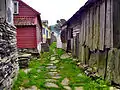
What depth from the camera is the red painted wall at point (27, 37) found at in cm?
1702

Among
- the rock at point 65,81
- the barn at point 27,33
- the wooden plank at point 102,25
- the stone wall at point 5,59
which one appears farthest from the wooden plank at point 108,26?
the barn at point 27,33

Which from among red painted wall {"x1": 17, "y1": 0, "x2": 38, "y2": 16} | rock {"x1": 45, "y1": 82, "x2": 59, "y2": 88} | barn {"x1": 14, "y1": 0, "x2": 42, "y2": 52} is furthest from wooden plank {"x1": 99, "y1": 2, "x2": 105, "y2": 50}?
red painted wall {"x1": 17, "y1": 0, "x2": 38, "y2": 16}

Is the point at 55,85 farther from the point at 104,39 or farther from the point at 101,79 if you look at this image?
the point at 104,39

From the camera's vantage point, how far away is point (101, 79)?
8.29 metres

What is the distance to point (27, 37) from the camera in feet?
56.1

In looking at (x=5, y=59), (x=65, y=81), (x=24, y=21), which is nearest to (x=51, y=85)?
(x=65, y=81)

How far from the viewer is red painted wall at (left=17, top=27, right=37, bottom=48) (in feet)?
55.9

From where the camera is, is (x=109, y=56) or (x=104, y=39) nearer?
(x=109, y=56)

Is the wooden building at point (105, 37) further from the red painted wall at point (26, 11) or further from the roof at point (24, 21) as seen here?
the red painted wall at point (26, 11)

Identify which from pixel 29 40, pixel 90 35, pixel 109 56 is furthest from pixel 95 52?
pixel 29 40

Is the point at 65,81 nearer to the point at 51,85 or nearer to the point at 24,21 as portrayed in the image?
the point at 51,85

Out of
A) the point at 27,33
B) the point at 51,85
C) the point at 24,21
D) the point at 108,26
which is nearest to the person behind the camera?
the point at 108,26

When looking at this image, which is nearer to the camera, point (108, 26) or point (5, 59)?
point (5, 59)

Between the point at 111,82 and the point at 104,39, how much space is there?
1.67m
